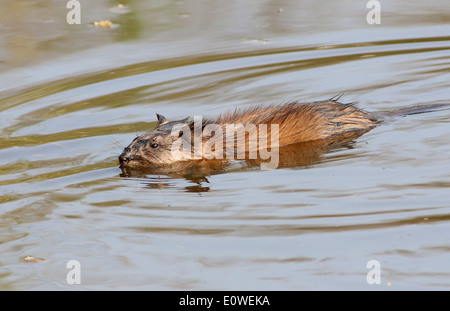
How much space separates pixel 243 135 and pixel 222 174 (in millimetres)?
772

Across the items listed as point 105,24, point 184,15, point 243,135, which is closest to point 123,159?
point 243,135

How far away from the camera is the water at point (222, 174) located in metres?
4.82

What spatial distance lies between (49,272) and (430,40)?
724cm

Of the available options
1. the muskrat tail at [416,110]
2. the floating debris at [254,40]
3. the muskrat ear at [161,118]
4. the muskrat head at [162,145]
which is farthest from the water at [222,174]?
the muskrat ear at [161,118]

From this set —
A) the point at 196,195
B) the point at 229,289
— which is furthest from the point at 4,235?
the point at 229,289

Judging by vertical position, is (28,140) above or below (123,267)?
above

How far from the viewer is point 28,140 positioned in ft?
25.8

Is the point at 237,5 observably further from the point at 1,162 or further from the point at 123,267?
the point at 123,267

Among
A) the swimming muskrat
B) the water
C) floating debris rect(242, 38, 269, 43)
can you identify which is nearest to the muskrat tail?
the water

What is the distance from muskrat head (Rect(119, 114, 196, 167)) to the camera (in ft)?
23.6

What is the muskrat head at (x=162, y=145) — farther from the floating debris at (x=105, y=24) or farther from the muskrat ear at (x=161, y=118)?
the floating debris at (x=105, y=24)

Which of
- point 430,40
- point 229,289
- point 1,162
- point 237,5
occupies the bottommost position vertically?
point 229,289

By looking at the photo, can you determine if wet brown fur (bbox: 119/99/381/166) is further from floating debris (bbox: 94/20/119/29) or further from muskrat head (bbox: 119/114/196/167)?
floating debris (bbox: 94/20/119/29)

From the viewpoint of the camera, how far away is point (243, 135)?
736 centimetres
